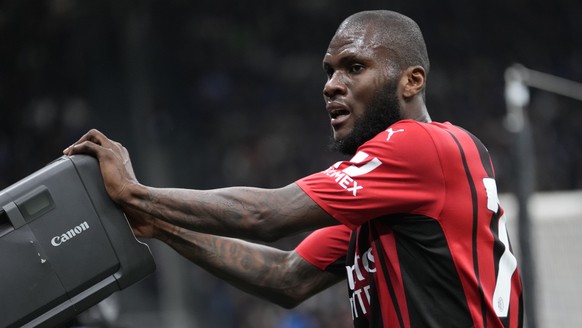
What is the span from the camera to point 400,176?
3105 mm

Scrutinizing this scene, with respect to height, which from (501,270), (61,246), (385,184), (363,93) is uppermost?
(363,93)

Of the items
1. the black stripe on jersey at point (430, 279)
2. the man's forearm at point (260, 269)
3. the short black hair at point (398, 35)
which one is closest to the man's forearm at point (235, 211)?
the black stripe on jersey at point (430, 279)

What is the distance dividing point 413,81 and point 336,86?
289mm

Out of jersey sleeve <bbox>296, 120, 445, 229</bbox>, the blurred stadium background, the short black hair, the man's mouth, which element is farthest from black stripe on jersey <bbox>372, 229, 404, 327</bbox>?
the blurred stadium background

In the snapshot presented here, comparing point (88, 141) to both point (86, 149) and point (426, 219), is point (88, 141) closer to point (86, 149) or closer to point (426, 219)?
point (86, 149)

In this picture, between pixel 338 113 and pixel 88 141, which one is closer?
pixel 88 141

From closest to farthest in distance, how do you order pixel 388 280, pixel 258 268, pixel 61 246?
pixel 61 246, pixel 388 280, pixel 258 268

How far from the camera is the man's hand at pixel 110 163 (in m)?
3.05

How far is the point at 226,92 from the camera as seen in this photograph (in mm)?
16422

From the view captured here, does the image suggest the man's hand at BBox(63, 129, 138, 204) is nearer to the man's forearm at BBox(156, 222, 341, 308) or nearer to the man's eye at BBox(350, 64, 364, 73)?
the man's forearm at BBox(156, 222, 341, 308)

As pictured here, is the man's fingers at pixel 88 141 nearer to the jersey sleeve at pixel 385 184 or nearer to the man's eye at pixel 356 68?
the jersey sleeve at pixel 385 184

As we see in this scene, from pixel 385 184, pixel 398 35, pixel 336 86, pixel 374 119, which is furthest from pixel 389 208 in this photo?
pixel 398 35

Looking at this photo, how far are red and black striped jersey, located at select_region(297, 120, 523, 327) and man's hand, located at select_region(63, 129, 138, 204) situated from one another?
0.58m

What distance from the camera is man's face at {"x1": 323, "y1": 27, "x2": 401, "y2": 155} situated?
3381 millimetres
